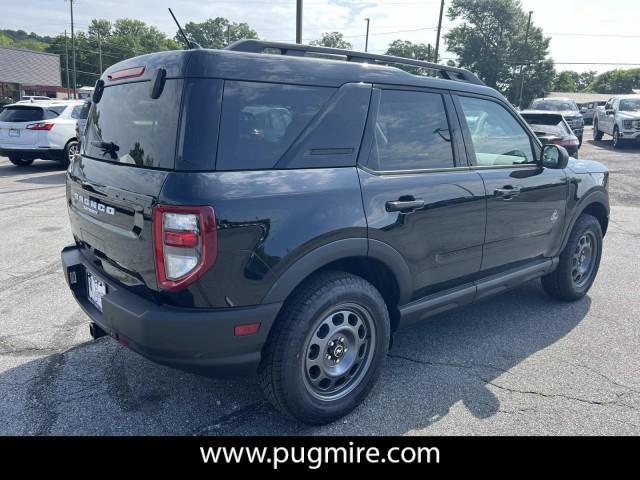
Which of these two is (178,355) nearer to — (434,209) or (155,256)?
(155,256)

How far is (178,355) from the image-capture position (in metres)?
2.26

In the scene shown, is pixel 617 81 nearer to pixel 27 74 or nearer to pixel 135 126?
pixel 27 74

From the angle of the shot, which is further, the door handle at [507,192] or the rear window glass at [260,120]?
the door handle at [507,192]

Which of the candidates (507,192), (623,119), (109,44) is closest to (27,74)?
(109,44)

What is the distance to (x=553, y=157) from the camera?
390 centimetres

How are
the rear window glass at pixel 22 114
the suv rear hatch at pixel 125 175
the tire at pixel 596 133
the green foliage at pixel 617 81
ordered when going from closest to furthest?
the suv rear hatch at pixel 125 175, the rear window glass at pixel 22 114, the tire at pixel 596 133, the green foliage at pixel 617 81

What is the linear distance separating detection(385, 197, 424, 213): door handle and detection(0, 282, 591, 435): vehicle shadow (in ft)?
3.75

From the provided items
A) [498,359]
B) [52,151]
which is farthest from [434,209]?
[52,151]

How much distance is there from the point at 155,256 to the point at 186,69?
2.84ft

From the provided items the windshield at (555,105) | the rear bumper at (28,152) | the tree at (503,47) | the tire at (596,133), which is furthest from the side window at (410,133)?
the tree at (503,47)

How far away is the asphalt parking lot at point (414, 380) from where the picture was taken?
274 cm

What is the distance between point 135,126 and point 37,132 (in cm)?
1131

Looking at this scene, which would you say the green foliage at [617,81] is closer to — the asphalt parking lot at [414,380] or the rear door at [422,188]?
the asphalt parking lot at [414,380]

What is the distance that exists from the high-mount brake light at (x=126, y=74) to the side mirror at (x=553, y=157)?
304 centimetres
